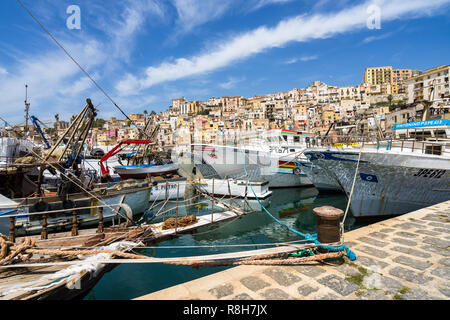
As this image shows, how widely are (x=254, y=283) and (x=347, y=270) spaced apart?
1.72 meters

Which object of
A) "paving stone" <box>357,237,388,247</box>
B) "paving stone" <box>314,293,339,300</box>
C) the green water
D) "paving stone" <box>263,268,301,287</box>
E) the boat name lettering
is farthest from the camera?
the boat name lettering

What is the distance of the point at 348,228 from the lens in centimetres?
1143

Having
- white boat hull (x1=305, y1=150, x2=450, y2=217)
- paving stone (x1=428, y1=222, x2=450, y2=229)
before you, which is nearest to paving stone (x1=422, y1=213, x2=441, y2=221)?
paving stone (x1=428, y1=222, x2=450, y2=229)

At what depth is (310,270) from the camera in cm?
402

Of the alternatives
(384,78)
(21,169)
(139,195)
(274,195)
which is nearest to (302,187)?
(274,195)

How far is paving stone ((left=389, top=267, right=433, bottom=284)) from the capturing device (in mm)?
3635

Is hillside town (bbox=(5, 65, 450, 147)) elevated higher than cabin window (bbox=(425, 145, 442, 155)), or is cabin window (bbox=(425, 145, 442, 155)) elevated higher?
hillside town (bbox=(5, 65, 450, 147))

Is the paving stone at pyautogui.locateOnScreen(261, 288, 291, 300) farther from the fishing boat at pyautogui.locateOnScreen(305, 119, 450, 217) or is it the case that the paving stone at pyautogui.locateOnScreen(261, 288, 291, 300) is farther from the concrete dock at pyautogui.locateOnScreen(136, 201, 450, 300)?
the fishing boat at pyautogui.locateOnScreen(305, 119, 450, 217)

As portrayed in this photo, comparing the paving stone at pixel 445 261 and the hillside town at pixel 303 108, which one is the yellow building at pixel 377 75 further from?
the paving stone at pixel 445 261

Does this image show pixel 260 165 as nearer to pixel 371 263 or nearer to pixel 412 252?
pixel 412 252

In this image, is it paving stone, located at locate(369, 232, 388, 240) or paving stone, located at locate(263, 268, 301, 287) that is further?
paving stone, located at locate(369, 232, 388, 240)

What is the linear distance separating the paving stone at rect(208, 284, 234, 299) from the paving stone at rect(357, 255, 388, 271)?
256 cm

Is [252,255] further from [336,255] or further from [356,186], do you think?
[356,186]

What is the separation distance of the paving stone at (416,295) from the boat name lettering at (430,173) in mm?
8543
